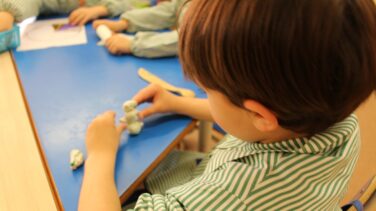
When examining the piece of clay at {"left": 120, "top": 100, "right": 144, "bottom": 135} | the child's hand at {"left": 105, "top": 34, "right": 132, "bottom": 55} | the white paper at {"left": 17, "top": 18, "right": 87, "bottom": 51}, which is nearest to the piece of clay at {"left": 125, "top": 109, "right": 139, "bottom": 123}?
the piece of clay at {"left": 120, "top": 100, "right": 144, "bottom": 135}

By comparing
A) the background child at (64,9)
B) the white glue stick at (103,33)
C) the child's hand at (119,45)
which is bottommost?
the child's hand at (119,45)

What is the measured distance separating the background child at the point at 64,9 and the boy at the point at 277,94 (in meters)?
0.78

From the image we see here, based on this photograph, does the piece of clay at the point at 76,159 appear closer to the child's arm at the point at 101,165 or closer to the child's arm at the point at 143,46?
the child's arm at the point at 101,165

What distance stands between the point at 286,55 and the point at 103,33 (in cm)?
84

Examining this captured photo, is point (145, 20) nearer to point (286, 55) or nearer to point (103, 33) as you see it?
point (103, 33)

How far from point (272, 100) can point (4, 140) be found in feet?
1.72

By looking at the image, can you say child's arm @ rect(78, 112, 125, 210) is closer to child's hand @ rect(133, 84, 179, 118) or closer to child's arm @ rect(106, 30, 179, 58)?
child's hand @ rect(133, 84, 179, 118)

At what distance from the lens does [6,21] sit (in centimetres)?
102

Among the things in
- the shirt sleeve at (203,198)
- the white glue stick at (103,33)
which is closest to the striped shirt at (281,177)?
the shirt sleeve at (203,198)

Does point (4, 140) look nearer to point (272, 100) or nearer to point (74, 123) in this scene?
point (74, 123)

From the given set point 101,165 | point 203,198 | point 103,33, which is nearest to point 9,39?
point 103,33

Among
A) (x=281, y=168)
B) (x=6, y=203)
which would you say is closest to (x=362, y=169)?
(x=281, y=168)

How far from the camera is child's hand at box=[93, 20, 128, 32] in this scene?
1.14 metres

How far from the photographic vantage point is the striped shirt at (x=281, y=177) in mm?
419
